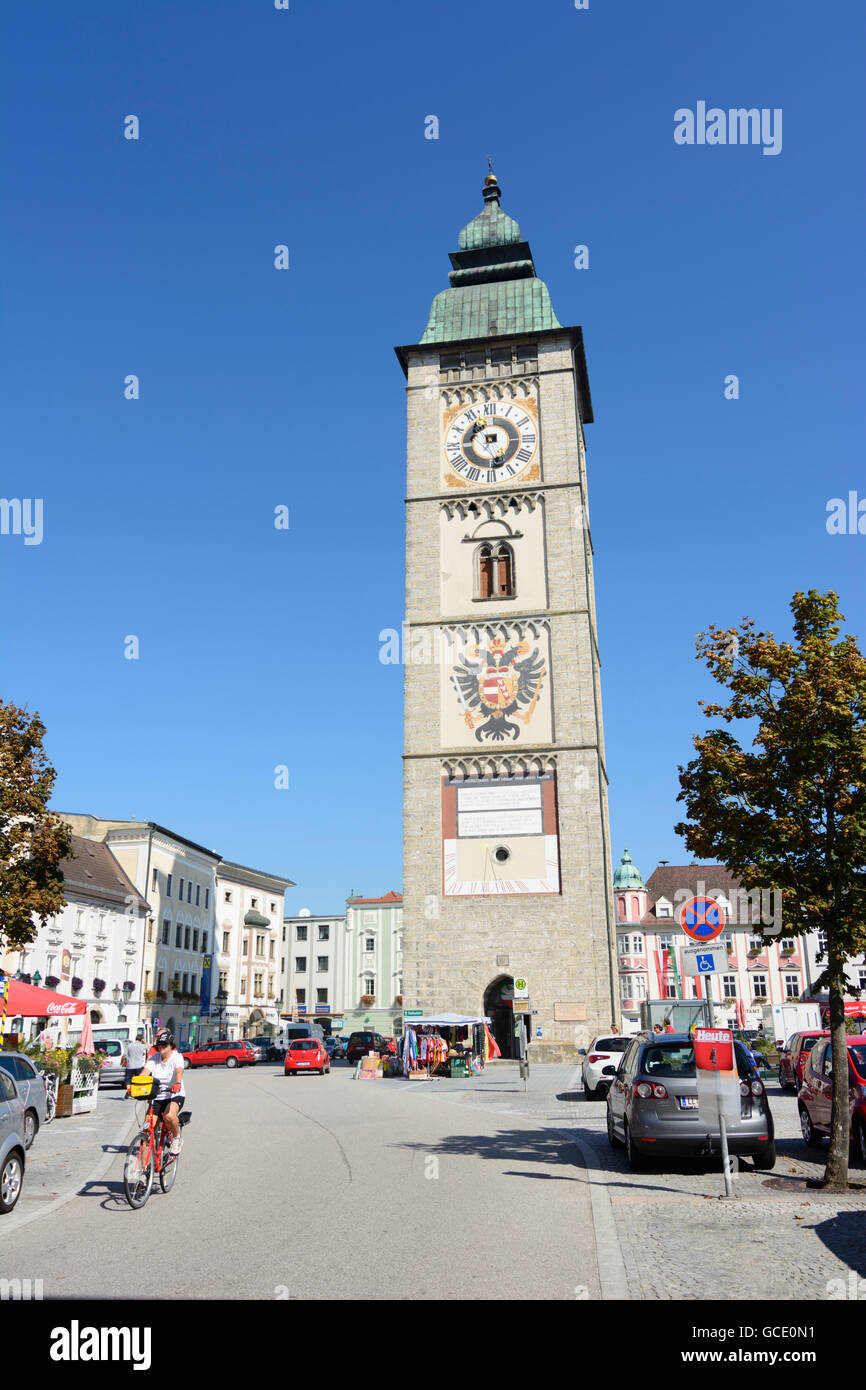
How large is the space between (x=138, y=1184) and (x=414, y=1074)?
94.5 feet

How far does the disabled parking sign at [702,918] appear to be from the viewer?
44.6 ft

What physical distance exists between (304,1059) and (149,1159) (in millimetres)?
31668

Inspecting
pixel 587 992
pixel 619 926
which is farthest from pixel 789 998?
pixel 587 992

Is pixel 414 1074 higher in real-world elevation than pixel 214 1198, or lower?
lower

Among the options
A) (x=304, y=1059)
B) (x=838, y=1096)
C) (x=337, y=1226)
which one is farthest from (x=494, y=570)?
(x=337, y=1226)

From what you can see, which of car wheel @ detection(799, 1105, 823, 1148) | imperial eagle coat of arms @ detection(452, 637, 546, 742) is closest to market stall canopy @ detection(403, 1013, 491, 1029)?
imperial eagle coat of arms @ detection(452, 637, 546, 742)

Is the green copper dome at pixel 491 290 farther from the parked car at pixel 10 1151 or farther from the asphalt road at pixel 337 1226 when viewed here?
the parked car at pixel 10 1151

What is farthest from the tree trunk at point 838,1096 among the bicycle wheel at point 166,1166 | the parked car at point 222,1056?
the parked car at point 222,1056

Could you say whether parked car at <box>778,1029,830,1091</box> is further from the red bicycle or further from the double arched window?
the double arched window

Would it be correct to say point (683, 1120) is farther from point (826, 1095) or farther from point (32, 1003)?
point (32, 1003)

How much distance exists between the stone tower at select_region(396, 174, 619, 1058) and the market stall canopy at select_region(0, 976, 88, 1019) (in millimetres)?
17058

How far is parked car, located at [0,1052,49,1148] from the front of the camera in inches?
624
